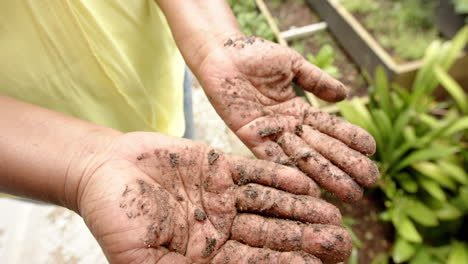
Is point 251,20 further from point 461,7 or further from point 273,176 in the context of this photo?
point 273,176

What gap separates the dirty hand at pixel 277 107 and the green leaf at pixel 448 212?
2.94 ft

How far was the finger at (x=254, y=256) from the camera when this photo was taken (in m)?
0.82

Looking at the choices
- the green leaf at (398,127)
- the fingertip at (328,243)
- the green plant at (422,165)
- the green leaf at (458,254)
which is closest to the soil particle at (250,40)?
the fingertip at (328,243)

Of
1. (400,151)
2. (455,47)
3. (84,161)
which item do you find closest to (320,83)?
(84,161)

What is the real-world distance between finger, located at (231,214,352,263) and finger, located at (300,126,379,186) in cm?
17

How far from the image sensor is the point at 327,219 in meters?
0.87

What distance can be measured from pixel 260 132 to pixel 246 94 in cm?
13

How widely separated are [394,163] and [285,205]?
3.66 feet

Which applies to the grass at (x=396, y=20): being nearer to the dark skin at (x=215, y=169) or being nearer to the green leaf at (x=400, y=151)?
the green leaf at (x=400, y=151)

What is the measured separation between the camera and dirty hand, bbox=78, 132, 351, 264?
77 cm

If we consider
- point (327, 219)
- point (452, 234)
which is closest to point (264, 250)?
point (327, 219)

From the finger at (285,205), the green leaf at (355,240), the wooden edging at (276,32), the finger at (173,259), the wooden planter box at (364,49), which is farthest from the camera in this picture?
the wooden planter box at (364,49)

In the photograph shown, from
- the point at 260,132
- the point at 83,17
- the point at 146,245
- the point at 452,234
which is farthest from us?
the point at 452,234

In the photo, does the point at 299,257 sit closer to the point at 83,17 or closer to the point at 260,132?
the point at 260,132
